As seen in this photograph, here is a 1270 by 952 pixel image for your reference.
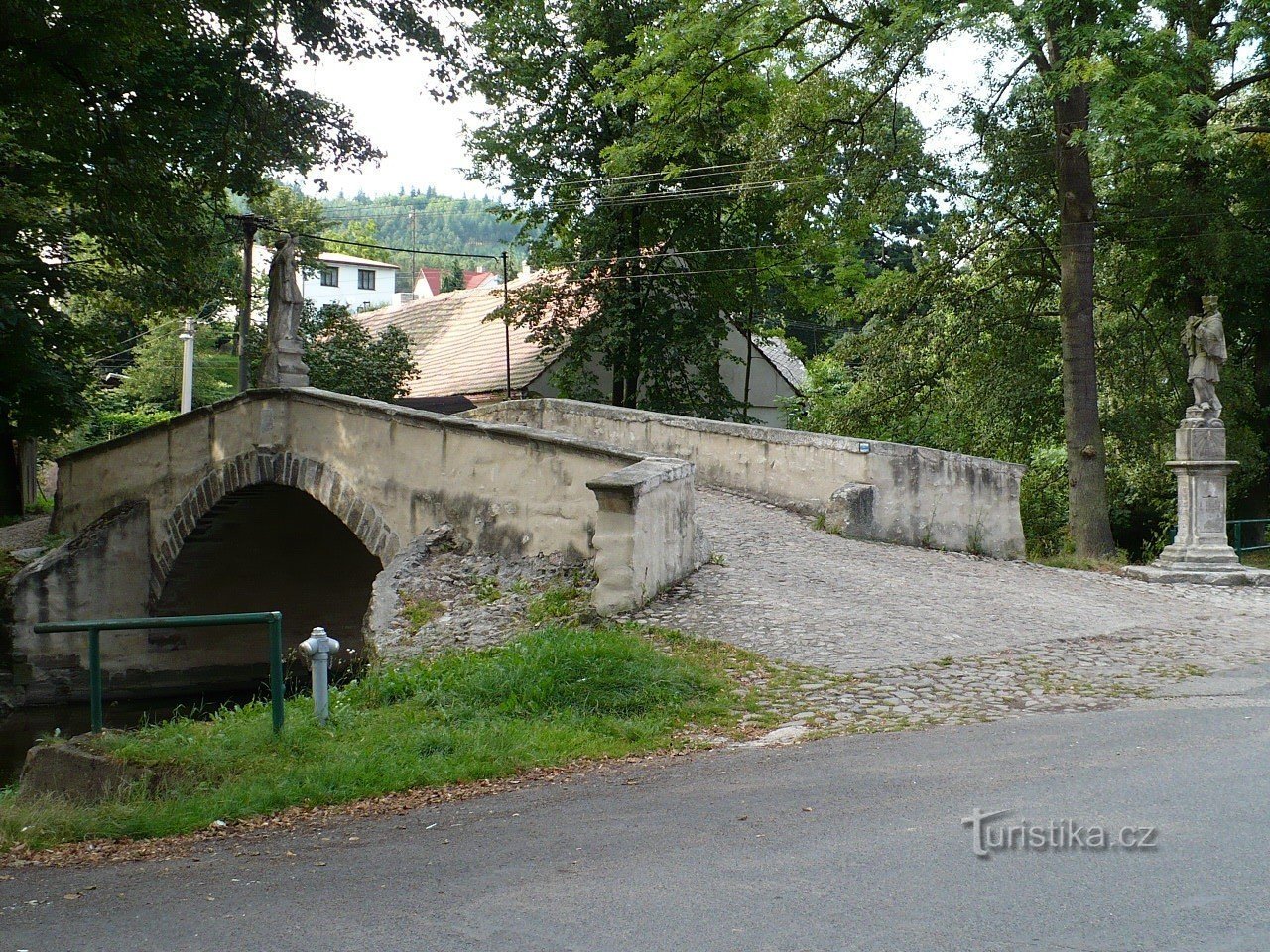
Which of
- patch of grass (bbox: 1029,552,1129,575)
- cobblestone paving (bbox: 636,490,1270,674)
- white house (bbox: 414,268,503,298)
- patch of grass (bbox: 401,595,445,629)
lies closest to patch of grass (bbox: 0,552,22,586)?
patch of grass (bbox: 401,595,445,629)

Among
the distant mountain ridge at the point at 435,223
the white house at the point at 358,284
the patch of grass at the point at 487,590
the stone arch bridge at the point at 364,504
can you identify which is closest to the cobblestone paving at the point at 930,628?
the stone arch bridge at the point at 364,504

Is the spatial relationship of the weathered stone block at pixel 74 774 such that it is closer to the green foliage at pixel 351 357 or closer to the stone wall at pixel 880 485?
the stone wall at pixel 880 485

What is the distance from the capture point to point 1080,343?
1653 centimetres

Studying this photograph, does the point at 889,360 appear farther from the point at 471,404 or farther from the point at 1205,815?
the point at 1205,815

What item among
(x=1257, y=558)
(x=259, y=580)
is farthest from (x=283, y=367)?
(x=1257, y=558)

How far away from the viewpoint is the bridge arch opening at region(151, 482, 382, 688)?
17406 mm

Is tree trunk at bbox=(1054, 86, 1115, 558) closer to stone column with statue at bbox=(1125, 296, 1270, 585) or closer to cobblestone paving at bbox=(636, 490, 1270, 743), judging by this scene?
stone column with statue at bbox=(1125, 296, 1270, 585)

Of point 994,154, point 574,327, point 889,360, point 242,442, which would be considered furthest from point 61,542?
point 994,154

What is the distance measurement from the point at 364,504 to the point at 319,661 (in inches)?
254

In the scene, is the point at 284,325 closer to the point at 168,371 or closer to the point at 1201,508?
the point at 1201,508

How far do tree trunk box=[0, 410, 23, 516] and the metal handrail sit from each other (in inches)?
900

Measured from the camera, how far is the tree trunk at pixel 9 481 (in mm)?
23953

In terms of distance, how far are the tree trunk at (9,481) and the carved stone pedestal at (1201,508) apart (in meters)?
21.1

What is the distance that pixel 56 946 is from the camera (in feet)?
13.8
